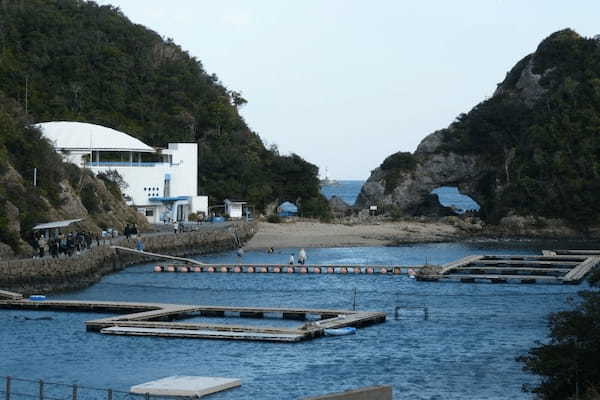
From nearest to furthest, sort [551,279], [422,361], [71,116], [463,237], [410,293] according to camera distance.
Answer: [422,361] < [410,293] < [551,279] < [463,237] < [71,116]

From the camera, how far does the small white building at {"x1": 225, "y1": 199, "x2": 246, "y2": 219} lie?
9988cm

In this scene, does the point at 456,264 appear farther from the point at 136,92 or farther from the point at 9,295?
the point at 136,92

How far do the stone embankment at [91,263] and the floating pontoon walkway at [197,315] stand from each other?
17.5 ft

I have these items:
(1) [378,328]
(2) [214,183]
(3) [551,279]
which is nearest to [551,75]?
(2) [214,183]

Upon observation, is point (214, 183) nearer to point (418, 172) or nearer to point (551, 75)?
point (418, 172)

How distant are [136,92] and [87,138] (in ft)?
107

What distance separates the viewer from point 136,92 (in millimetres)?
119500

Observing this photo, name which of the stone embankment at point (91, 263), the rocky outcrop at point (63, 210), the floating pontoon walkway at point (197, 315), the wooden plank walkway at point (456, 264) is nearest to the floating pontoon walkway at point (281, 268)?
the wooden plank walkway at point (456, 264)

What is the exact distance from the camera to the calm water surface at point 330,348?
112ft

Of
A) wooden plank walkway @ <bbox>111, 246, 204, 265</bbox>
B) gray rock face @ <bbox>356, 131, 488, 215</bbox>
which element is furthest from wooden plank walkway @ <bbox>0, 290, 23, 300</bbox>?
gray rock face @ <bbox>356, 131, 488, 215</bbox>

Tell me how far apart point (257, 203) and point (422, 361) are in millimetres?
67998

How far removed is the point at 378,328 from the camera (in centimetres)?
4412

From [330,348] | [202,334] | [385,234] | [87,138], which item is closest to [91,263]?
[202,334]

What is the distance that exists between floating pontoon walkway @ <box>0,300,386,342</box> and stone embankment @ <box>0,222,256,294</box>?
17.5 feet
